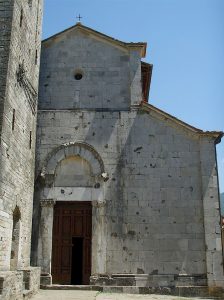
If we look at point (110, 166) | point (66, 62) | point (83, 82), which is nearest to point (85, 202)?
point (110, 166)

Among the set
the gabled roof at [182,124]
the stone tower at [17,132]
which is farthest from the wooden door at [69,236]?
the gabled roof at [182,124]

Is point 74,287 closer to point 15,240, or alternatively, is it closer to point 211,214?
point 15,240

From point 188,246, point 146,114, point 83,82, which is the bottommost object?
point 188,246

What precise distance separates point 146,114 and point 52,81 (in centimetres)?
401

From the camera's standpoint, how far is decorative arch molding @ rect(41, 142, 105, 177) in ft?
48.1

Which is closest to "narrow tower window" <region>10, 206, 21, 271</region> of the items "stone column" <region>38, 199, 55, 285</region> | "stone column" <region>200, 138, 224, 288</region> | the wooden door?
"stone column" <region>38, 199, 55, 285</region>

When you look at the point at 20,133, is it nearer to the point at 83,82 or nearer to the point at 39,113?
the point at 39,113

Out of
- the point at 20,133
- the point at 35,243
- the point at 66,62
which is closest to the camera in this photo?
the point at 20,133

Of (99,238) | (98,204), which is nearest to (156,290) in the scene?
(99,238)

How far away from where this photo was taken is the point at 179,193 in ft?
46.7

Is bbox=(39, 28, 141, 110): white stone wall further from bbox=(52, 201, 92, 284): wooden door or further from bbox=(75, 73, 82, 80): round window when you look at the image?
bbox=(52, 201, 92, 284): wooden door

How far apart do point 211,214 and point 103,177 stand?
3961 mm

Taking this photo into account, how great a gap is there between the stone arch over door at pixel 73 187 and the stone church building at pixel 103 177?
4 cm

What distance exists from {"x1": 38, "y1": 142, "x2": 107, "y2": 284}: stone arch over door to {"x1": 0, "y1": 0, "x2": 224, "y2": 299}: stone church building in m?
0.04
